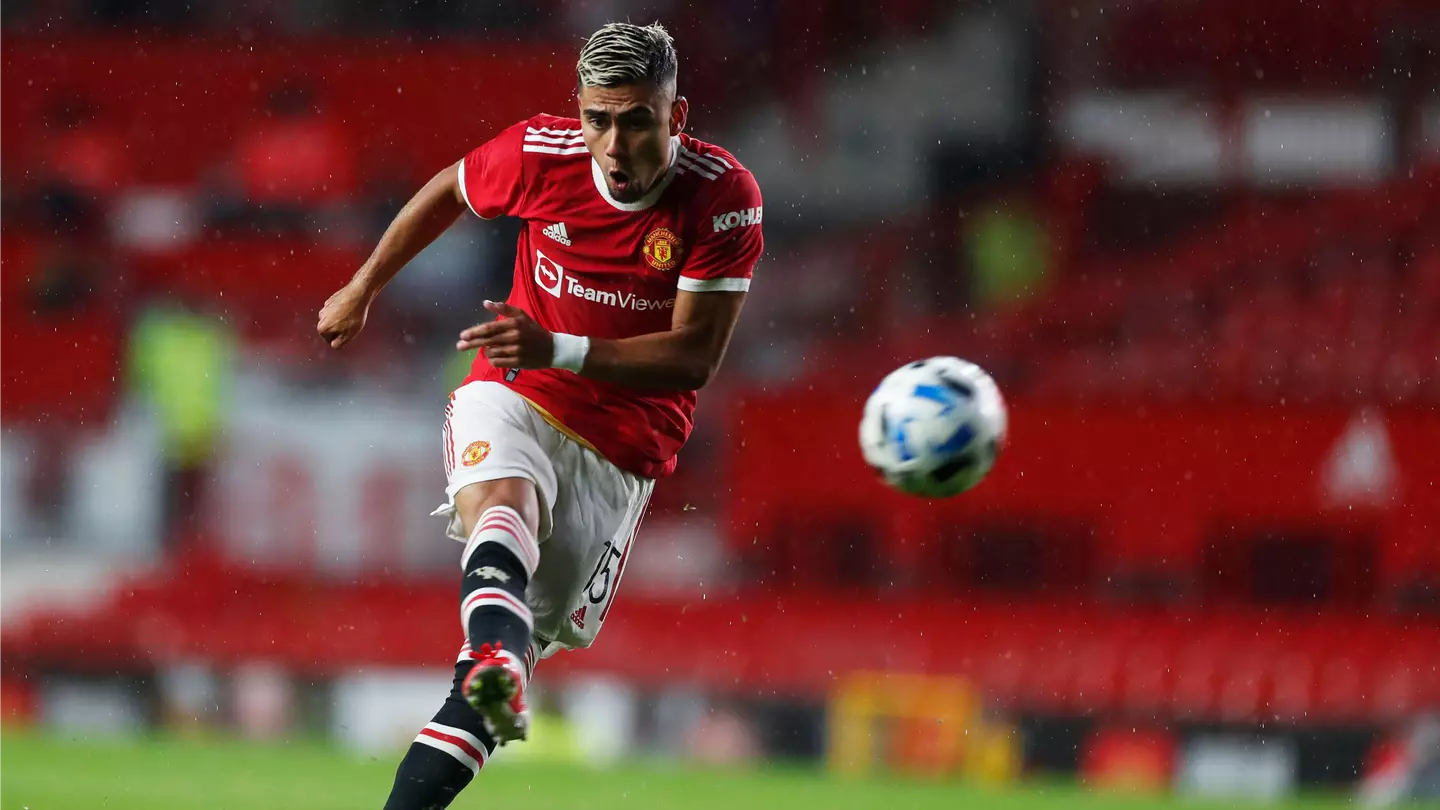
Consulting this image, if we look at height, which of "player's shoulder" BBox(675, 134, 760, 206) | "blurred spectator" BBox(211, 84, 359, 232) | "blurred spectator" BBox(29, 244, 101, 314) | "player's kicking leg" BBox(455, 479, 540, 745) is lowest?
"player's kicking leg" BBox(455, 479, 540, 745)

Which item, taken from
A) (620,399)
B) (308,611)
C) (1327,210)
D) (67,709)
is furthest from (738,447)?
(620,399)

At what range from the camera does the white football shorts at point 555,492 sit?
4699mm

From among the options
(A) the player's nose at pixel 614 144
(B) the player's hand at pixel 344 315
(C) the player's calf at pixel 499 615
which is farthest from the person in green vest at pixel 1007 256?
(C) the player's calf at pixel 499 615

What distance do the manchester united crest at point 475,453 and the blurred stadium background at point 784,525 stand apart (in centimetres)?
320

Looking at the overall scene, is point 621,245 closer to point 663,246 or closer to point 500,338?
point 663,246

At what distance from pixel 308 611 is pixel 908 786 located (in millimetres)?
4278

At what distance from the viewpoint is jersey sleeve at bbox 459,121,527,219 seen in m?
4.90

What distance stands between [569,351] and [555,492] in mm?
605

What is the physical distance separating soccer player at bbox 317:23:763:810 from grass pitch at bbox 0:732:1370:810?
A: 289 cm

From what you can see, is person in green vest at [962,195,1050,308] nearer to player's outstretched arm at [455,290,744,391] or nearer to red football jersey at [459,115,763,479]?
red football jersey at [459,115,763,479]

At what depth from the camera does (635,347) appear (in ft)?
14.9

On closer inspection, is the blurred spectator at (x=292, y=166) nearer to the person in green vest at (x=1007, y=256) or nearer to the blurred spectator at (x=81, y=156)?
the blurred spectator at (x=81, y=156)

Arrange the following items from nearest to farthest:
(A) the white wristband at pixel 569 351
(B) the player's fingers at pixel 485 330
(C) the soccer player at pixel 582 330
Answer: (B) the player's fingers at pixel 485 330 < (A) the white wristband at pixel 569 351 < (C) the soccer player at pixel 582 330

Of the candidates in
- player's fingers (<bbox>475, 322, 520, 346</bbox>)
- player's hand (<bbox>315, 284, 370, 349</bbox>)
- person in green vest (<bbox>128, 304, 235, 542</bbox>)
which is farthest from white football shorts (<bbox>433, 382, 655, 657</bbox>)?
person in green vest (<bbox>128, 304, 235, 542</bbox>)
